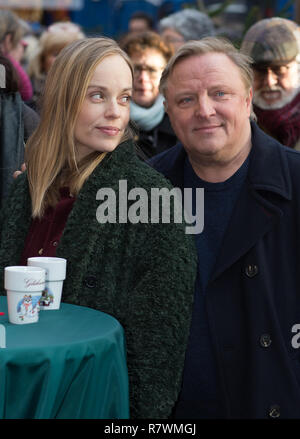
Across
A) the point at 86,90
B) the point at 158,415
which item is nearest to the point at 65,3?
the point at 86,90

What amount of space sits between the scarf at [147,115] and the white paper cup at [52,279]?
248 cm

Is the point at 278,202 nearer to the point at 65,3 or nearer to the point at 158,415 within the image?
the point at 158,415

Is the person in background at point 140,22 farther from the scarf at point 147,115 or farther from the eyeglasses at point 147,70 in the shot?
the scarf at point 147,115

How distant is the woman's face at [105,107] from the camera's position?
2613mm

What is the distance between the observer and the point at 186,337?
7.94 feet

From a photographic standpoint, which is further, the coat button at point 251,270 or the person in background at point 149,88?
the person in background at point 149,88

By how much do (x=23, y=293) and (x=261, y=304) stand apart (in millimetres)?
917

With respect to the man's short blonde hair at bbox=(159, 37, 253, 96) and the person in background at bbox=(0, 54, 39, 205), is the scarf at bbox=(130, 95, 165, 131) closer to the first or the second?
the person in background at bbox=(0, 54, 39, 205)

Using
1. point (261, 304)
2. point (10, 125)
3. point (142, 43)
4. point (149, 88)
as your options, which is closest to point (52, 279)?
point (261, 304)

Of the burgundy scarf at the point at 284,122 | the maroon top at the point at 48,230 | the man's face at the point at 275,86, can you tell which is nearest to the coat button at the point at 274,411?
the maroon top at the point at 48,230

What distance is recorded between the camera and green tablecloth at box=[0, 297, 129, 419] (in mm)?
1980

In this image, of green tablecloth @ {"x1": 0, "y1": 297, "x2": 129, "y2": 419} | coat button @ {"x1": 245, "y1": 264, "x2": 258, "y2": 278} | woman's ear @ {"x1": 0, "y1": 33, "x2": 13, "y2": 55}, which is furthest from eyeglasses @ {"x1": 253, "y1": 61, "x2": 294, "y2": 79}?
woman's ear @ {"x1": 0, "y1": 33, "x2": 13, "y2": 55}

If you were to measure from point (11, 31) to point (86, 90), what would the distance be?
129 inches

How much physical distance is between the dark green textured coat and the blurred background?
4.66 meters
